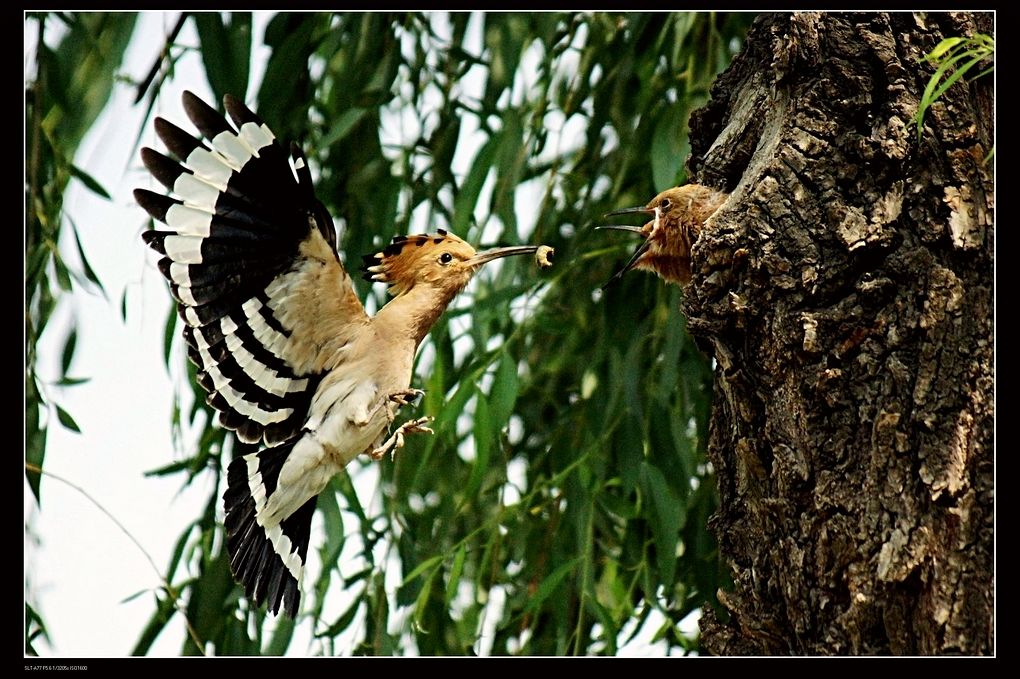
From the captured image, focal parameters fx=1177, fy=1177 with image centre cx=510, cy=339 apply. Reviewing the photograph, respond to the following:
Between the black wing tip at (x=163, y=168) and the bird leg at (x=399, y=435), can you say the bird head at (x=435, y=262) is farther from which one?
the black wing tip at (x=163, y=168)

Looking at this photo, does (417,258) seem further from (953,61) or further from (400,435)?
(953,61)

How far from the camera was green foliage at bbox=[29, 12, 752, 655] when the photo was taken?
2236 mm

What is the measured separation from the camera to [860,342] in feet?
4.93

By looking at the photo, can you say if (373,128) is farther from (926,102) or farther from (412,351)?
(926,102)

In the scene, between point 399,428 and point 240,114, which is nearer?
point 240,114

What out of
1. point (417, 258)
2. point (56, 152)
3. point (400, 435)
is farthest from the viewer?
point (56, 152)

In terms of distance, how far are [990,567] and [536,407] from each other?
1568 mm

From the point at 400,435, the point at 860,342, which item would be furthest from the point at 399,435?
the point at 860,342

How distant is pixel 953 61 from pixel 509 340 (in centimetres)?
101

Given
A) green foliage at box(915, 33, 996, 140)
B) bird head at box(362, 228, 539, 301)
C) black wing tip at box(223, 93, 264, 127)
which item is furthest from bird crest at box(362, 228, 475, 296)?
green foliage at box(915, 33, 996, 140)

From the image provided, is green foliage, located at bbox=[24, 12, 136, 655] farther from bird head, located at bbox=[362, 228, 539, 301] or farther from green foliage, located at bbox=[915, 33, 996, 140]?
green foliage, located at bbox=[915, 33, 996, 140]

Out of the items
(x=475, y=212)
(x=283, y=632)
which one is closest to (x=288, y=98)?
(x=475, y=212)
